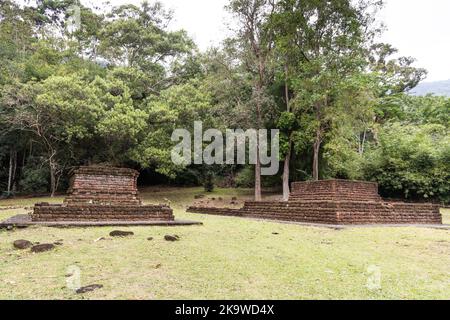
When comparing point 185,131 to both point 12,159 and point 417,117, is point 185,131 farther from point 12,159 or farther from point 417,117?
point 417,117

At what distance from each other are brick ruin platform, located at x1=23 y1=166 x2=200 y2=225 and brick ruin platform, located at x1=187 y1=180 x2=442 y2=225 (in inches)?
155

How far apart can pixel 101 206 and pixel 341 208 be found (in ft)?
20.9

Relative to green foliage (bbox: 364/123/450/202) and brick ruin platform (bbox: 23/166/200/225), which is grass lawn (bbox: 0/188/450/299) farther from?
green foliage (bbox: 364/123/450/202)

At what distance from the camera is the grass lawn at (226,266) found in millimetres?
3396

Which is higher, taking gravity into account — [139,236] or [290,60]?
[290,60]

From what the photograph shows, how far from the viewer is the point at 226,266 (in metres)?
4.44

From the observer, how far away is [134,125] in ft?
60.7

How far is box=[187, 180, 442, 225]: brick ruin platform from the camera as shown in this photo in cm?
1011

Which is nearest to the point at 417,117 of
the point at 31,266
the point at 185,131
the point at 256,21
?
the point at 256,21

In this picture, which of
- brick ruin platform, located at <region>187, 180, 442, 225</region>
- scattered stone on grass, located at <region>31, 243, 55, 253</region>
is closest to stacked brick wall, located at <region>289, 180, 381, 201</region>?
brick ruin platform, located at <region>187, 180, 442, 225</region>

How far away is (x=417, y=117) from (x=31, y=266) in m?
28.4

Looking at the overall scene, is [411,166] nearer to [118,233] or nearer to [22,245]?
[118,233]

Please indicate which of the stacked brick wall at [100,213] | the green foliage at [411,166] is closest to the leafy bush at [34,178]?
the stacked brick wall at [100,213]

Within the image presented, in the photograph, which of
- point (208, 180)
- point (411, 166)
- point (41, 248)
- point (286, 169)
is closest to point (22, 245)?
point (41, 248)
